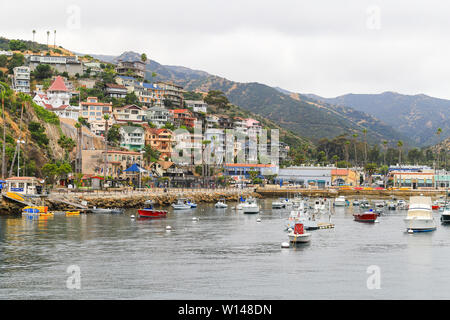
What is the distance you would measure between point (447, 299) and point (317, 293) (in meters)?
8.28

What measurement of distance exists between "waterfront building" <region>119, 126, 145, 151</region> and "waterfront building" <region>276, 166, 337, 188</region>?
44.9 metres

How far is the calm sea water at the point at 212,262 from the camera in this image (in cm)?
3819

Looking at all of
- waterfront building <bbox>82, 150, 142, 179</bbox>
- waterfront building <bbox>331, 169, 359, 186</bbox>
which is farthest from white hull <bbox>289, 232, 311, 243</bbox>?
waterfront building <bbox>331, 169, 359, 186</bbox>

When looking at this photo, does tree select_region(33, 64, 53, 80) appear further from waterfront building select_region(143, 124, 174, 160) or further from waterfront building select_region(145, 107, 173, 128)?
waterfront building select_region(143, 124, 174, 160)

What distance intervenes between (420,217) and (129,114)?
12285 cm

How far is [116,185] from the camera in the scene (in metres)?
132

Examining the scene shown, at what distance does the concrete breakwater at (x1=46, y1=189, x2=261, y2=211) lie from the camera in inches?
3971

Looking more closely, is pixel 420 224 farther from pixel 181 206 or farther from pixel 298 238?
pixel 181 206

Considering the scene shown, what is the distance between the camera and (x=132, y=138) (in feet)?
545

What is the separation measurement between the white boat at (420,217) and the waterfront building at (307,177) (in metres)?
102

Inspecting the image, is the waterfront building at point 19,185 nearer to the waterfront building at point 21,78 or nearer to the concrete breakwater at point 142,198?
the concrete breakwater at point 142,198

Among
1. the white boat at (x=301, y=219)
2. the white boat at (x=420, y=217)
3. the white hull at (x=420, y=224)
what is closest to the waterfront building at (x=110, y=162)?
the white boat at (x=301, y=219)

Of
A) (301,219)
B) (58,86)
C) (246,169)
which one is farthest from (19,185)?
(246,169)
